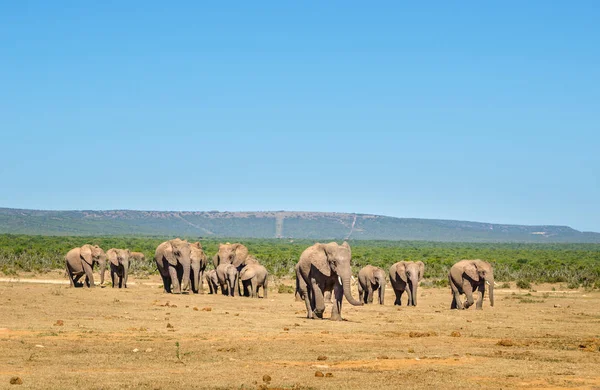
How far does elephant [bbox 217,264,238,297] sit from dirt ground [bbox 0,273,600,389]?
23.8ft

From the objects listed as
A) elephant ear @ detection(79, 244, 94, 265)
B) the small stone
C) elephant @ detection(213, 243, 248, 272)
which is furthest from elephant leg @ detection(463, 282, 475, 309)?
the small stone

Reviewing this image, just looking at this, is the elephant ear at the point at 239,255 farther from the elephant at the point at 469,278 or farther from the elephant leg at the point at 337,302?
the elephant leg at the point at 337,302

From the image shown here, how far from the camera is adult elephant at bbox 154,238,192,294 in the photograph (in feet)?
137

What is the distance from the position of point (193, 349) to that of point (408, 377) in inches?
213

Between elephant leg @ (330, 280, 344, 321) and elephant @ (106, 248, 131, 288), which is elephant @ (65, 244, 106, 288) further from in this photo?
elephant leg @ (330, 280, 344, 321)

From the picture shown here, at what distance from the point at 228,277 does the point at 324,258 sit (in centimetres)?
1472

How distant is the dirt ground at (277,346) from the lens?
16016 millimetres

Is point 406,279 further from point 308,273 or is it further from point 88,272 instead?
point 88,272

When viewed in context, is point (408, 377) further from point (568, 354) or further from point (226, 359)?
point (568, 354)

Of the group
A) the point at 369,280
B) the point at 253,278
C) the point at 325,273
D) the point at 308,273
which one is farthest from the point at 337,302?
the point at 253,278

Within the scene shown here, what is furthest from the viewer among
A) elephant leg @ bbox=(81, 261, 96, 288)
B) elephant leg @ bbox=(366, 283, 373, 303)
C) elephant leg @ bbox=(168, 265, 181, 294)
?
elephant leg @ bbox=(81, 261, 96, 288)

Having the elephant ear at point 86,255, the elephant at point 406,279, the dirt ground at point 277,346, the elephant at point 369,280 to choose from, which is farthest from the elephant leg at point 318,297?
the elephant ear at point 86,255

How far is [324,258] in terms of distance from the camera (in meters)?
27.8

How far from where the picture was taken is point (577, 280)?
59.1 m
